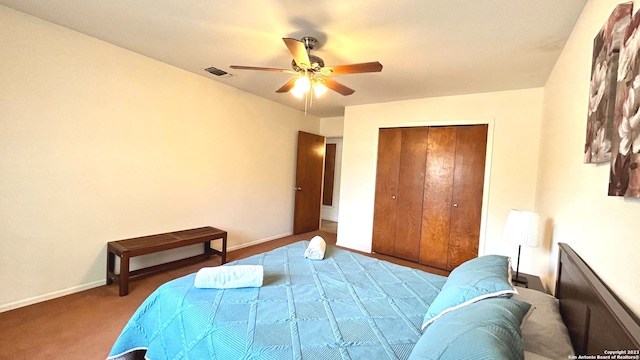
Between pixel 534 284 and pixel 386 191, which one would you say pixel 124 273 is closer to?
pixel 386 191

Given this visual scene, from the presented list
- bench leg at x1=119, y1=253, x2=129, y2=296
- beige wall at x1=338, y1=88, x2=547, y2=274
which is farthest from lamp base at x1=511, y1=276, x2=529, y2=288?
bench leg at x1=119, y1=253, x2=129, y2=296

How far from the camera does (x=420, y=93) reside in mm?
3615

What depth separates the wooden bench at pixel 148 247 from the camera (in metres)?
2.52

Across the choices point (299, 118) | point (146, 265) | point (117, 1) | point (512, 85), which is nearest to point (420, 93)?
point (512, 85)

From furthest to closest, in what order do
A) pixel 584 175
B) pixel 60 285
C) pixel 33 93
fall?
pixel 60 285 → pixel 33 93 → pixel 584 175

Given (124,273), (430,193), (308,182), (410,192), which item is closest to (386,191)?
(410,192)

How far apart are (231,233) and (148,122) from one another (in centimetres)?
192

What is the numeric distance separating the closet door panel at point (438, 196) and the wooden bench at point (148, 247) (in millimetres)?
2873

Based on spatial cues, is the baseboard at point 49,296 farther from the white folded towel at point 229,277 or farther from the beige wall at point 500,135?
the beige wall at point 500,135

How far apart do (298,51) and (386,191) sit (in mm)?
2811

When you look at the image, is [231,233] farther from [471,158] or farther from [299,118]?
[471,158]

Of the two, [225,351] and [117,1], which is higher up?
[117,1]

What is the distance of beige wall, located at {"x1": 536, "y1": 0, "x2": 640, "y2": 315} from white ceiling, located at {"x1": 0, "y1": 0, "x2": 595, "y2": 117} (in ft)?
0.95

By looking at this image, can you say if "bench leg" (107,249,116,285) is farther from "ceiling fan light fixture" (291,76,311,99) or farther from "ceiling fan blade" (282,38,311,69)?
"ceiling fan blade" (282,38,311,69)
